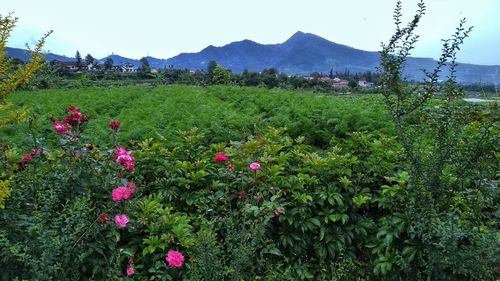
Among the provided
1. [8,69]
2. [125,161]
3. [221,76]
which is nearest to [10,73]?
[8,69]

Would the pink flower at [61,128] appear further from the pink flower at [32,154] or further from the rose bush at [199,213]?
the pink flower at [32,154]

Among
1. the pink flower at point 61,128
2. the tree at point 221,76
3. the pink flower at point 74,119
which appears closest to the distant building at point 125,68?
the tree at point 221,76

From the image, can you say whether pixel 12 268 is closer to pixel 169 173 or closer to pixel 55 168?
pixel 55 168

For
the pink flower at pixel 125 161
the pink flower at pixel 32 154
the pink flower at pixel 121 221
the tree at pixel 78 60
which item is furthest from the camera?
the tree at pixel 78 60

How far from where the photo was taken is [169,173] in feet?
11.8

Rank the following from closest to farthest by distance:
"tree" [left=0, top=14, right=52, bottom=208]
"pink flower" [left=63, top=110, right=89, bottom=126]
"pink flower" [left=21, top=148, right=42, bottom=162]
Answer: "tree" [left=0, top=14, right=52, bottom=208], "pink flower" [left=21, top=148, right=42, bottom=162], "pink flower" [left=63, top=110, right=89, bottom=126]

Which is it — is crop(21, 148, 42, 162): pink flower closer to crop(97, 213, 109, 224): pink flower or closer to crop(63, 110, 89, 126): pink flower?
crop(63, 110, 89, 126): pink flower

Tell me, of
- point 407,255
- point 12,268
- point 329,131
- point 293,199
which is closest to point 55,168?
point 12,268

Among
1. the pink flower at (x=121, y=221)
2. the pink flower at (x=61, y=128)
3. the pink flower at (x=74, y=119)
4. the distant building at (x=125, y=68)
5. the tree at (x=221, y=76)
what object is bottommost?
the distant building at (x=125, y=68)

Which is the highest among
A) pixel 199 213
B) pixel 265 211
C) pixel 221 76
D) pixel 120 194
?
pixel 120 194

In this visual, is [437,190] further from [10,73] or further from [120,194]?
[10,73]

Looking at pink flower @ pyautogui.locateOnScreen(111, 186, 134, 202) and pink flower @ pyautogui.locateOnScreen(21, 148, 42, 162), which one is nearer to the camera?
pink flower @ pyautogui.locateOnScreen(111, 186, 134, 202)

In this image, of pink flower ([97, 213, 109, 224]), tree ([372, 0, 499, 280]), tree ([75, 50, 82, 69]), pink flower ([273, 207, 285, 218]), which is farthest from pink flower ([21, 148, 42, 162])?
tree ([75, 50, 82, 69])

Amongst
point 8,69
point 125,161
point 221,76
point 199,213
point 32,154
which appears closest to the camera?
point 8,69
